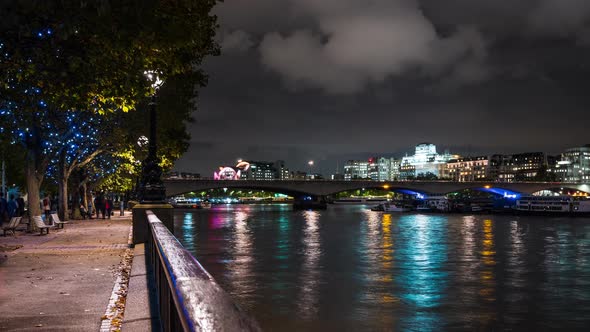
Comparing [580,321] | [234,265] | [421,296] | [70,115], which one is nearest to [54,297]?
[421,296]

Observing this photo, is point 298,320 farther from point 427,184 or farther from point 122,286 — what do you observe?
point 427,184

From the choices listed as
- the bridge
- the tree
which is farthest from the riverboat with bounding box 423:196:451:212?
the tree

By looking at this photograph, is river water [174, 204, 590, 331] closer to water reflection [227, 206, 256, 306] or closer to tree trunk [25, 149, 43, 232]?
water reflection [227, 206, 256, 306]

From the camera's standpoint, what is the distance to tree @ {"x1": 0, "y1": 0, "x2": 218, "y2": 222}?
426 inches

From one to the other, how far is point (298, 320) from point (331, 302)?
2.35 m

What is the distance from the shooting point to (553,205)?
296 feet

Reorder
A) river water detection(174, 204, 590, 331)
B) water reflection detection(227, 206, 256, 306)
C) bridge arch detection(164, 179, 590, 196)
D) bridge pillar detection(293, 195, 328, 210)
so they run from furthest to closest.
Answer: bridge pillar detection(293, 195, 328, 210) → bridge arch detection(164, 179, 590, 196) → water reflection detection(227, 206, 256, 306) → river water detection(174, 204, 590, 331)

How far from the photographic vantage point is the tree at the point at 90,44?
10.8 m

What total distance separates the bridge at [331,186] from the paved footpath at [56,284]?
83297 mm

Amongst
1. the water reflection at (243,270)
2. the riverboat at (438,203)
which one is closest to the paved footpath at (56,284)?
the water reflection at (243,270)

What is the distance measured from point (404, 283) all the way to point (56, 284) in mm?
13456

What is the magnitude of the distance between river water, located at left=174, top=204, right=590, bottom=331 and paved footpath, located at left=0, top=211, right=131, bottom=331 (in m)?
4.47

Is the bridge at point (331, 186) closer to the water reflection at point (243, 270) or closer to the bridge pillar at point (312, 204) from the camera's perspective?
the bridge pillar at point (312, 204)

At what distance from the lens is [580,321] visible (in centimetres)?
1625
